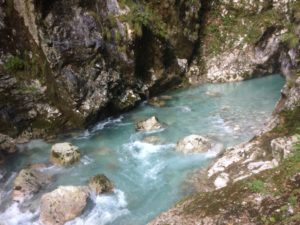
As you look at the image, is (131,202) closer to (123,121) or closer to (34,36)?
(123,121)

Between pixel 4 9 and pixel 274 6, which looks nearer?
pixel 4 9

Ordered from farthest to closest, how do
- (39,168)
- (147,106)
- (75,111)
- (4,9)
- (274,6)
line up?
(274,6)
(147,106)
(75,111)
(4,9)
(39,168)

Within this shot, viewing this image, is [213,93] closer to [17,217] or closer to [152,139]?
[152,139]

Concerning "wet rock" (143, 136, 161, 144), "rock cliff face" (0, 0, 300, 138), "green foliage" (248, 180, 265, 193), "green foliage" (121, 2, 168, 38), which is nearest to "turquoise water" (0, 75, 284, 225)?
"wet rock" (143, 136, 161, 144)

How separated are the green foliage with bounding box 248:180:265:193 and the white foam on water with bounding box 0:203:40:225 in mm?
6728

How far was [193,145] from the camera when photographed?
1420 centimetres

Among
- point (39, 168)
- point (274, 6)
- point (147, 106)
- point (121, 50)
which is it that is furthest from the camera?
point (274, 6)

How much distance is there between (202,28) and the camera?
25.4 meters

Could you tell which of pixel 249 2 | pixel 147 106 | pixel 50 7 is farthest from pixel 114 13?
pixel 249 2

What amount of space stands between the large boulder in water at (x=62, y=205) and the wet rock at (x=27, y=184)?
1120mm

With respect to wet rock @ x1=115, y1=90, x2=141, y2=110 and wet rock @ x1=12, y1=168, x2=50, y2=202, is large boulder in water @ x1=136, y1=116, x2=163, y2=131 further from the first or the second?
wet rock @ x1=12, y1=168, x2=50, y2=202

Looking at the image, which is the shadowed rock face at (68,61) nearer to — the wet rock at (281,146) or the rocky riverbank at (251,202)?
the wet rock at (281,146)

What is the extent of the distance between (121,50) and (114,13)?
1.76 m

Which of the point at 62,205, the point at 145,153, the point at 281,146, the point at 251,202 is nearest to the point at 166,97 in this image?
the point at 145,153
